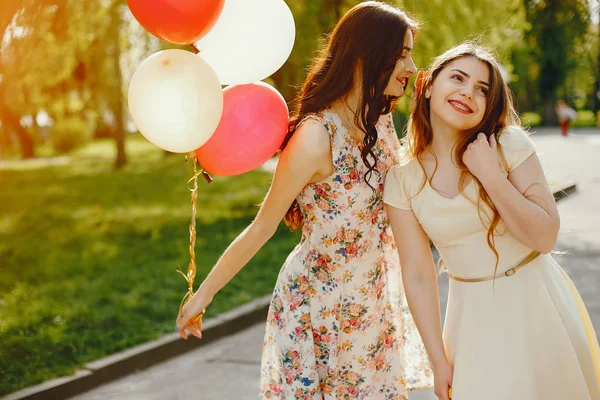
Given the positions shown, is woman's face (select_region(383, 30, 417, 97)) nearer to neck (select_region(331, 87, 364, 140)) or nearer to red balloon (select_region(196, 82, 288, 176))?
neck (select_region(331, 87, 364, 140))

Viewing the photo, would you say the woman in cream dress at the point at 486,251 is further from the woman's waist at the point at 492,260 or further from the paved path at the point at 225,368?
the paved path at the point at 225,368

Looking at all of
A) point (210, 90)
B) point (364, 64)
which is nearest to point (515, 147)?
point (364, 64)

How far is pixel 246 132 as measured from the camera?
2.66 meters

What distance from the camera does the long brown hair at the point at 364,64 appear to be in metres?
2.60

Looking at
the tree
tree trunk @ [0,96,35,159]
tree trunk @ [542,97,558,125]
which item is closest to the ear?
the tree

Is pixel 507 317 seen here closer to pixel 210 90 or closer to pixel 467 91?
pixel 467 91

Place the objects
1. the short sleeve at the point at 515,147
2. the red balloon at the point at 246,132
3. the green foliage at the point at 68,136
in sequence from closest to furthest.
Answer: the short sleeve at the point at 515,147, the red balloon at the point at 246,132, the green foliage at the point at 68,136

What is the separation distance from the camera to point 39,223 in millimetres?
12273

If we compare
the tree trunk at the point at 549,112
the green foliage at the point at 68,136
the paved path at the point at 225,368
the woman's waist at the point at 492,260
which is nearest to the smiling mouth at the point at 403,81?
the paved path at the point at 225,368

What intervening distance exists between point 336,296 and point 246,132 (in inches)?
29.4

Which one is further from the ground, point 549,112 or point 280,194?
point 280,194

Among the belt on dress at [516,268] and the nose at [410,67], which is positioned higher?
the nose at [410,67]

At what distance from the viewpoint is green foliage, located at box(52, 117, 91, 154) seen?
3906 cm

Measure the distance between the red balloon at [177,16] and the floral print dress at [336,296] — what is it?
0.58 metres
